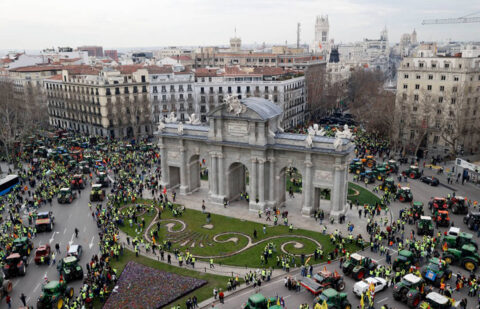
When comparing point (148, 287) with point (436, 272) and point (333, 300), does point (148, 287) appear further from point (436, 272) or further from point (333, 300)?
point (436, 272)

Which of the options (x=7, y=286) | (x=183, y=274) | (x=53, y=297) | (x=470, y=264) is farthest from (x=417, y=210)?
(x=7, y=286)

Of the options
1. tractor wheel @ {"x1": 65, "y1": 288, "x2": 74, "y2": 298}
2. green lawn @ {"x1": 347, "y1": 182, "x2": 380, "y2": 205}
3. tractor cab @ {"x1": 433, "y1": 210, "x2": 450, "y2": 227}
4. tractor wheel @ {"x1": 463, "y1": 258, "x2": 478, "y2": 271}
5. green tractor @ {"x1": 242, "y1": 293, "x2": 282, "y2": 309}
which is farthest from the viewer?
green lawn @ {"x1": 347, "y1": 182, "x2": 380, "y2": 205}

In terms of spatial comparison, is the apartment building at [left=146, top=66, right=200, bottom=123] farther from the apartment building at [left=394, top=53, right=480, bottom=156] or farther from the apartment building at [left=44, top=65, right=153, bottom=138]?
the apartment building at [left=394, top=53, right=480, bottom=156]

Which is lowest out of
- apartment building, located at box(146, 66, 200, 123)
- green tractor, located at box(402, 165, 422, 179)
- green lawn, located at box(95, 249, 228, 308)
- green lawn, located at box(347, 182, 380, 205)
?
green lawn, located at box(95, 249, 228, 308)

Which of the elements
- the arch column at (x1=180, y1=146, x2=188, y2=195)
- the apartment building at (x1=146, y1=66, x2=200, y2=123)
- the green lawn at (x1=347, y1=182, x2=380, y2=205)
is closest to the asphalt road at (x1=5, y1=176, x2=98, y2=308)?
the arch column at (x1=180, y1=146, x2=188, y2=195)

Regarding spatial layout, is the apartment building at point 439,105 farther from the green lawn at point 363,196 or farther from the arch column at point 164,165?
the arch column at point 164,165

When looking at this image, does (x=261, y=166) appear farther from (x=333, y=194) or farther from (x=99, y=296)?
(x=99, y=296)
